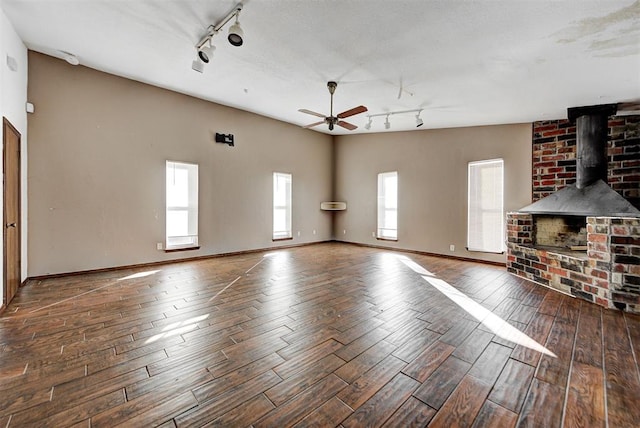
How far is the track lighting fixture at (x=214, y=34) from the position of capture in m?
2.50

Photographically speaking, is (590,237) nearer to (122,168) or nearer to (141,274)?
(141,274)

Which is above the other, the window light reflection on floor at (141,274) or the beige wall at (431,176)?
the beige wall at (431,176)

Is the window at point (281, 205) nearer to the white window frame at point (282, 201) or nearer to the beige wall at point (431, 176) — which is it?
the white window frame at point (282, 201)

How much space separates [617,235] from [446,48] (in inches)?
110

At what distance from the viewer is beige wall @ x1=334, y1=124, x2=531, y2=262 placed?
5.23 m

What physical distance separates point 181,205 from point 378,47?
13.8ft

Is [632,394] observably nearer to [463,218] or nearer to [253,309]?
[253,309]

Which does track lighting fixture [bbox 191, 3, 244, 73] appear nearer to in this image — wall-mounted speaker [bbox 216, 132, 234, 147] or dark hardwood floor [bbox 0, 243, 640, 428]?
wall-mounted speaker [bbox 216, 132, 234, 147]

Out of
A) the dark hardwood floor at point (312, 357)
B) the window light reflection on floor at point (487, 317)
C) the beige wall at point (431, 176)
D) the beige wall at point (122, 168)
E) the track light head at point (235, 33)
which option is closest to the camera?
the dark hardwood floor at point (312, 357)

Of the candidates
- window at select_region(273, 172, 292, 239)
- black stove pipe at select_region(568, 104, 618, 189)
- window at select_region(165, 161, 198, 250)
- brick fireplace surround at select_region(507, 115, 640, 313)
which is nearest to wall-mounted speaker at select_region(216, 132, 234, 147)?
window at select_region(165, 161, 198, 250)

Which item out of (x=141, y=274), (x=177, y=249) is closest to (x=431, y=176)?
(x=177, y=249)

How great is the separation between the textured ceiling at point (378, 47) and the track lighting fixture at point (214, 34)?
0.20 ft

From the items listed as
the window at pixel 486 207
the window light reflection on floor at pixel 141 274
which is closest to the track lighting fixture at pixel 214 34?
the window light reflection on floor at pixel 141 274

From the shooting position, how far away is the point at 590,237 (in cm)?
328
